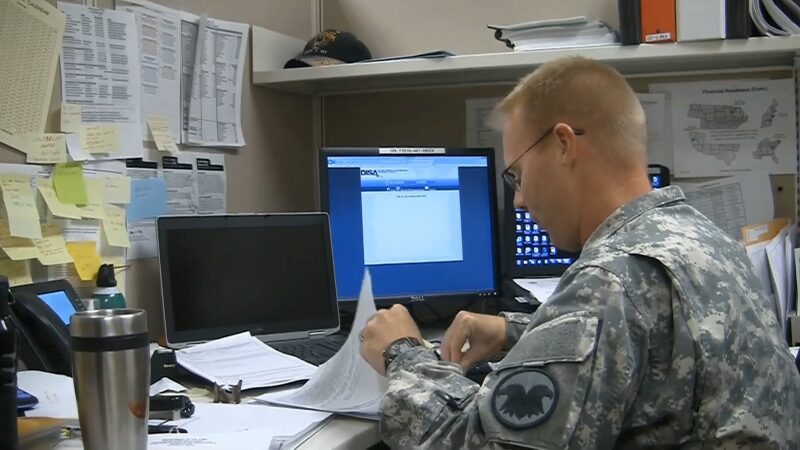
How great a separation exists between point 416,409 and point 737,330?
394 mm

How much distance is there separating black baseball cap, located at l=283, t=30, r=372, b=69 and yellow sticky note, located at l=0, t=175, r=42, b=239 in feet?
2.57

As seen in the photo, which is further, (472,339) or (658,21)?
(658,21)

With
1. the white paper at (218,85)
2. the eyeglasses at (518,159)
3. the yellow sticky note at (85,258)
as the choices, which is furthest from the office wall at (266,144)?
the eyeglasses at (518,159)

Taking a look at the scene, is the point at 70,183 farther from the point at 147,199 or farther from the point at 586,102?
the point at 586,102

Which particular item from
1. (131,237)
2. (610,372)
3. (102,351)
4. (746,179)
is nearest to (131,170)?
(131,237)

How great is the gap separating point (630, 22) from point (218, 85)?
873mm

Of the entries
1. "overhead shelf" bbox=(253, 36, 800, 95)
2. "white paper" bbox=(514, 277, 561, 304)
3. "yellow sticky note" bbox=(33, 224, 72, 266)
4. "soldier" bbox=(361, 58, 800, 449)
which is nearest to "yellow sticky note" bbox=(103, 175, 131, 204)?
"yellow sticky note" bbox=(33, 224, 72, 266)

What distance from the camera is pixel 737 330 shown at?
97 centimetres

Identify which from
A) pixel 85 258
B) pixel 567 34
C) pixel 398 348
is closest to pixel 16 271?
pixel 85 258

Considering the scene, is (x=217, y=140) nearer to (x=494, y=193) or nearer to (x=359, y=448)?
(x=494, y=193)

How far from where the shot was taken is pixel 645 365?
3.12ft

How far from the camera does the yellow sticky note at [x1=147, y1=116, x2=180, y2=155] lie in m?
1.68

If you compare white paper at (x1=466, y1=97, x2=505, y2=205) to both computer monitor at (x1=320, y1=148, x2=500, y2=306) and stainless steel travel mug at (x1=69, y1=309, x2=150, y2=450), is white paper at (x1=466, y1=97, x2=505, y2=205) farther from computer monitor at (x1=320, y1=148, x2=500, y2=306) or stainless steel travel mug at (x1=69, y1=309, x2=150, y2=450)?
stainless steel travel mug at (x1=69, y1=309, x2=150, y2=450)

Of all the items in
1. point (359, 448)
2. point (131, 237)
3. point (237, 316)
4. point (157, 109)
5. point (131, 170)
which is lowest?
point (359, 448)
